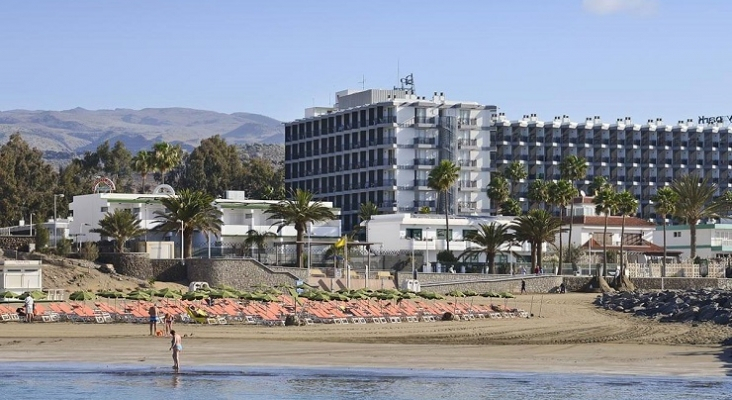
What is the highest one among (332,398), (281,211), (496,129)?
(496,129)

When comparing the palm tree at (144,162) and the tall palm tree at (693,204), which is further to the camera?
the palm tree at (144,162)

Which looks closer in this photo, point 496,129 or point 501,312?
point 501,312

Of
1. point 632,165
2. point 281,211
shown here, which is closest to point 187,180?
point 632,165

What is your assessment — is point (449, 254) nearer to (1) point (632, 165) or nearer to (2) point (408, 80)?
(2) point (408, 80)

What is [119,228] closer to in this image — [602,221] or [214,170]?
[602,221]

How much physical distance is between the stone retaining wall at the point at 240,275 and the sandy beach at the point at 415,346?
2476 cm

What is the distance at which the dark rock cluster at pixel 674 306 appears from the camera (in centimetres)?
6744

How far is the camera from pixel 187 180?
193m

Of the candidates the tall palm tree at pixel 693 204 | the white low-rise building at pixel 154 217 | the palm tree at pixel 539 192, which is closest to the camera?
the white low-rise building at pixel 154 217

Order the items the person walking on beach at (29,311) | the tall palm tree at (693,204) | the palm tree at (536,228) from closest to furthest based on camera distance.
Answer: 1. the person walking on beach at (29,311)
2. the palm tree at (536,228)
3. the tall palm tree at (693,204)

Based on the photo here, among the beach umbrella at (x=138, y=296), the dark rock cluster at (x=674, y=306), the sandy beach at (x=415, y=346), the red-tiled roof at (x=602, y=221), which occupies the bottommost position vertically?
the sandy beach at (x=415, y=346)

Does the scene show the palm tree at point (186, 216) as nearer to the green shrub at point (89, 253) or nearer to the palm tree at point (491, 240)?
the green shrub at point (89, 253)

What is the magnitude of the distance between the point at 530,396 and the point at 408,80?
430 ft

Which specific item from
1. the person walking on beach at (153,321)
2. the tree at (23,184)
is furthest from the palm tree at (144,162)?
the person walking on beach at (153,321)
